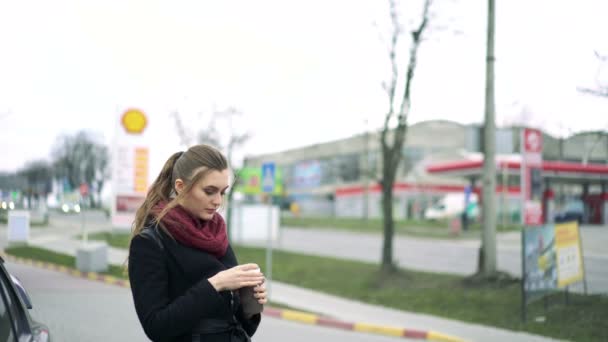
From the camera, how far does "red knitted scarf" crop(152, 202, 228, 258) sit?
2293mm

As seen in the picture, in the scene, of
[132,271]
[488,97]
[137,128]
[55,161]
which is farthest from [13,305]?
[55,161]

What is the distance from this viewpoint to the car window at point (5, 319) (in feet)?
8.30

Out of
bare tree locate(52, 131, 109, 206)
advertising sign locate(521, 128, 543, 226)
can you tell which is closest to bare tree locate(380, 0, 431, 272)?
advertising sign locate(521, 128, 543, 226)

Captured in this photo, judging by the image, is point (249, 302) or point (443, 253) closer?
point (249, 302)

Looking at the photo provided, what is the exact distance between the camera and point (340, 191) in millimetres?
77250

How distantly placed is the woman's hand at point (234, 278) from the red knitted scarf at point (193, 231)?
0.45 ft

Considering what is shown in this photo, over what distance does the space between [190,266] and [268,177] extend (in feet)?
36.2

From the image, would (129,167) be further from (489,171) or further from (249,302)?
(249,302)

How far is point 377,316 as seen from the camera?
11.7 metres

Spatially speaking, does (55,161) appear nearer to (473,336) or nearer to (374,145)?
(374,145)

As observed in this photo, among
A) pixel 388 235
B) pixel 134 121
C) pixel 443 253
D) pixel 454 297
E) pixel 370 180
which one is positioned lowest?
pixel 443 253

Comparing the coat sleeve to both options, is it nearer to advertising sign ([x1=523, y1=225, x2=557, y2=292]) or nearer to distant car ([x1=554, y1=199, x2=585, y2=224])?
advertising sign ([x1=523, y1=225, x2=557, y2=292])

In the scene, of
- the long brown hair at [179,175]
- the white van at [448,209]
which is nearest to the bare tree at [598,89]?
Result: the long brown hair at [179,175]

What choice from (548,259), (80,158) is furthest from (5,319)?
(80,158)
